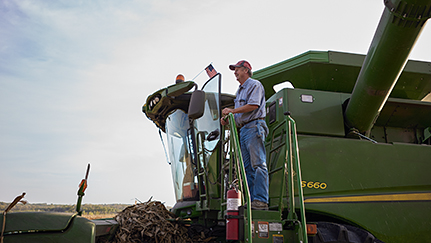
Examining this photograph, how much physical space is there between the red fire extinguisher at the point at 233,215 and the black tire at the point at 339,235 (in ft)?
3.02

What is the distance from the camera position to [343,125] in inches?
196

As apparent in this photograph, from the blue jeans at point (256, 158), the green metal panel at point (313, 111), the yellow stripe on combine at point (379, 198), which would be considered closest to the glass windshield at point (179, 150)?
the blue jeans at point (256, 158)

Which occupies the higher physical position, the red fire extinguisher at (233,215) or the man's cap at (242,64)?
the man's cap at (242,64)

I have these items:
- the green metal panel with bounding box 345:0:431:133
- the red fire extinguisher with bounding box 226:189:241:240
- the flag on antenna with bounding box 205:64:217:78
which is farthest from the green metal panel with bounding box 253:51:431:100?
the red fire extinguisher with bounding box 226:189:241:240

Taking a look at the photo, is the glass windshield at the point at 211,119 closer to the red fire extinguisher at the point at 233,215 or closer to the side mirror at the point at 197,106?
the side mirror at the point at 197,106

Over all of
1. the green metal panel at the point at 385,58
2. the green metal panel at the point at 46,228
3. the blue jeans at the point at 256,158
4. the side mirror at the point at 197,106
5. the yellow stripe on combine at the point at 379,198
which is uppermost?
the green metal panel at the point at 385,58

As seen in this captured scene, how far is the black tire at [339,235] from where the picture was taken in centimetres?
379

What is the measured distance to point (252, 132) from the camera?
420 centimetres

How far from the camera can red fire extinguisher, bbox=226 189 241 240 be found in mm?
3246

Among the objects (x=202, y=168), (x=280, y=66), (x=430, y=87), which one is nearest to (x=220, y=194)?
(x=202, y=168)

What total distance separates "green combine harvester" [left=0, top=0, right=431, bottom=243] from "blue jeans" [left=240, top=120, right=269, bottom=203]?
17cm

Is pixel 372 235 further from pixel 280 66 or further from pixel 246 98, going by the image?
pixel 280 66

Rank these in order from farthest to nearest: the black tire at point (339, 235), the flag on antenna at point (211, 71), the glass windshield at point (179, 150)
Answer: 1. the glass windshield at point (179, 150)
2. the flag on antenna at point (211, 71)
3. the black tire at point (339, 235)

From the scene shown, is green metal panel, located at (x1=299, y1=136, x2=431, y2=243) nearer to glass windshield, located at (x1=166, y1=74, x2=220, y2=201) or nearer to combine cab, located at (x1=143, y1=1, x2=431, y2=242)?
combine cab, located at (x1=143, y1=1, x2=431, y2=242)
